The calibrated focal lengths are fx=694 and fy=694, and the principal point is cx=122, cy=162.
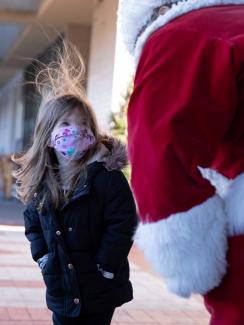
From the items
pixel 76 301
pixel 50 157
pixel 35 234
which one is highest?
pixel 50 157

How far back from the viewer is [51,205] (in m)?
3.36

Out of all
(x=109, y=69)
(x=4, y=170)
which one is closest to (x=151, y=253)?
(x=109, y=69)

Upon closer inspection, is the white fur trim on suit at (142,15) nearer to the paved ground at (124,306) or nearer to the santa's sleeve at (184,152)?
the santa's sleeve at (184,152)

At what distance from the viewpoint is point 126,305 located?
6.39 meters

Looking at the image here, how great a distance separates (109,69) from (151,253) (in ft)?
37.2

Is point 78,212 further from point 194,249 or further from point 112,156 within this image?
point 194,249

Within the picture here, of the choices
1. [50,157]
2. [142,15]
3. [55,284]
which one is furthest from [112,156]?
[142,15]

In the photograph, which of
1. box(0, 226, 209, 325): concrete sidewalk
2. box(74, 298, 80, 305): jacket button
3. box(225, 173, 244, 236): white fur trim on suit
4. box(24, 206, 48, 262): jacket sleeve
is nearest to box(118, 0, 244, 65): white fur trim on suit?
box(225, 173, 244, 236): white fur trim on suit

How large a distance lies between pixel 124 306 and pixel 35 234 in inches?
118

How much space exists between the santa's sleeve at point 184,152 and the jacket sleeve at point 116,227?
4.77 ft

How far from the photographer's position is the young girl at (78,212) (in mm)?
3273

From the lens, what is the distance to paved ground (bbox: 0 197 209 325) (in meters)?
5.86

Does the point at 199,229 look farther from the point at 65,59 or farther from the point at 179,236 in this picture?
the point at 65,59

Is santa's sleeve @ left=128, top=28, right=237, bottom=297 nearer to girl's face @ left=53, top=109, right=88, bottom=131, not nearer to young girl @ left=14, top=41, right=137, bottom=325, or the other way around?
young girl @ left=14, top=41, right=137, bottom=325
